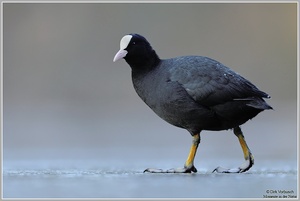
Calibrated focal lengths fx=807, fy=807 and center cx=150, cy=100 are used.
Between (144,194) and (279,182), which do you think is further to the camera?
(279,182)

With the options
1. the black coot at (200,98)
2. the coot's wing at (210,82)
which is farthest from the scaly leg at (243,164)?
the coot's wing at (210,82)

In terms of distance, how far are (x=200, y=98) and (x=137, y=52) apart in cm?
92

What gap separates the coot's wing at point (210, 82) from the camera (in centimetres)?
789

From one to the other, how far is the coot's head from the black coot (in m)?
0.22

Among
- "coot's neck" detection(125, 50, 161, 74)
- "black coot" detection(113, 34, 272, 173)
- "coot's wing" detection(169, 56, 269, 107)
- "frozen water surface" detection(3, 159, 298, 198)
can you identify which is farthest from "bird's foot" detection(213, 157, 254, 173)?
"coot's neck" detection(125, 50, 161, 74)

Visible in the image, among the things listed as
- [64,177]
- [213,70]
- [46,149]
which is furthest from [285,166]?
[46,149]

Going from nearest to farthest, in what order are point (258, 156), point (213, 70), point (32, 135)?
point (213, 70), point (258, 156), point (32, 135)

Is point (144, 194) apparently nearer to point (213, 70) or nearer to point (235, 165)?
point (213, 70)

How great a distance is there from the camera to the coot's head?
27.3 ft

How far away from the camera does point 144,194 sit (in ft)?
20.5

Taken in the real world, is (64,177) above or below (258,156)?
above

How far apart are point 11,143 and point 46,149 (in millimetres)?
814

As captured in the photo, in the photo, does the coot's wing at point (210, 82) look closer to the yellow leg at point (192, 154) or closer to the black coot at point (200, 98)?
the black coot at point (200, 98)

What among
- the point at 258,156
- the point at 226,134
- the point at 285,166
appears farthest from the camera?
the point at 226,134
